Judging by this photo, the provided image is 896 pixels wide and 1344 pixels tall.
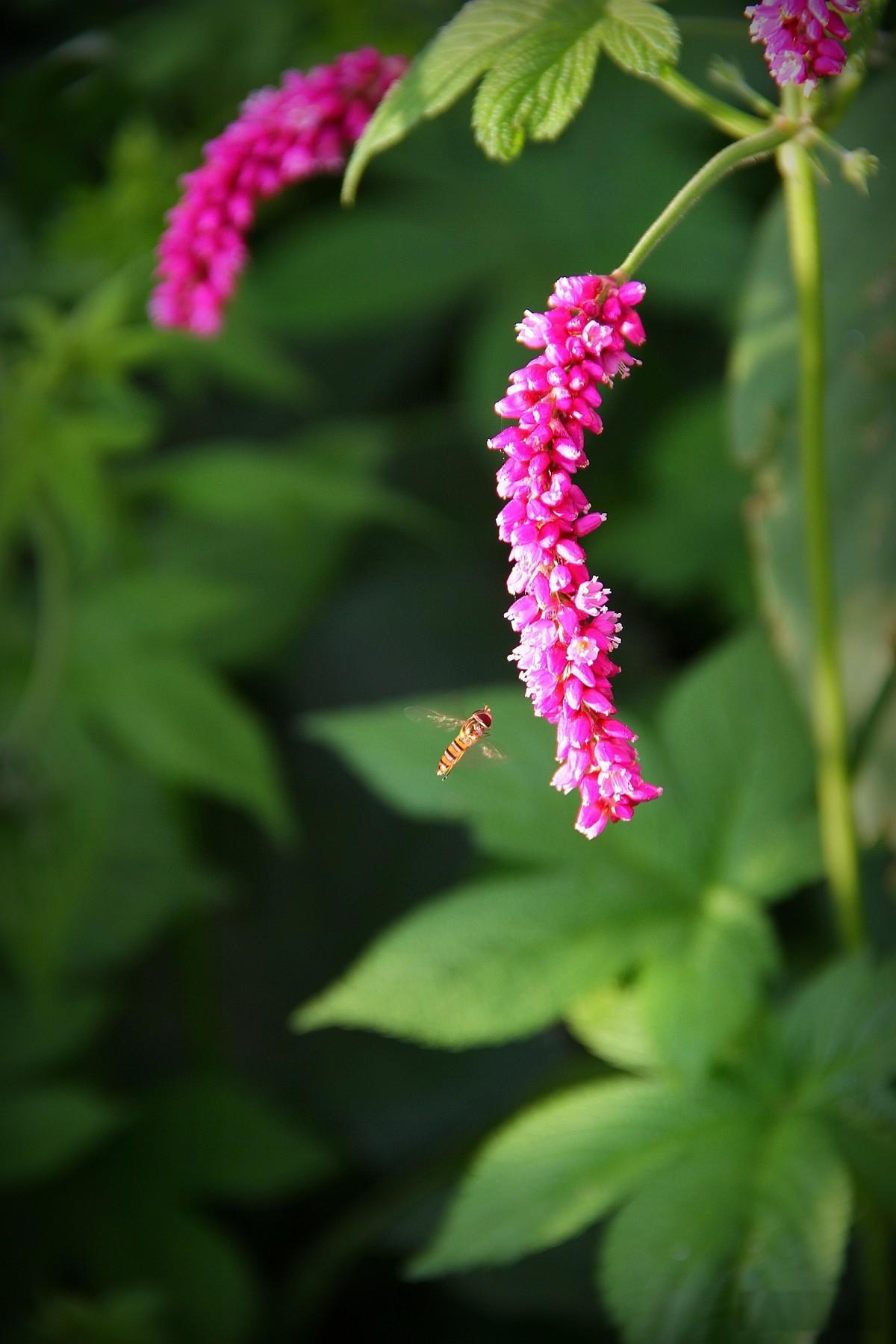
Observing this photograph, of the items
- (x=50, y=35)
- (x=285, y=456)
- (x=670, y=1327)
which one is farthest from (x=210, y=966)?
(x=50, y=35)

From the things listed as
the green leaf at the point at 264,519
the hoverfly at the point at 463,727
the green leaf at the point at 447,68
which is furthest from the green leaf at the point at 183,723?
the green leaf at the point at 447,68

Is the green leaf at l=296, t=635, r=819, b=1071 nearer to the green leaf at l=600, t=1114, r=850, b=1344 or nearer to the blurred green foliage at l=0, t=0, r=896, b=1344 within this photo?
the blurred green foliage at l=0, t=0, r=896, b=1344

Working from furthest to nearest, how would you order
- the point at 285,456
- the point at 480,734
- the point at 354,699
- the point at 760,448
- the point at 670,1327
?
the point at 354,699
the point at 285,456
the point at 760,448
the point at 480,734
the point at 670,1327

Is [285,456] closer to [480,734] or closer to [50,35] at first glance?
[480,734]

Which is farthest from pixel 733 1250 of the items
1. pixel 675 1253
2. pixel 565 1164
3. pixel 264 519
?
pixel 264 519

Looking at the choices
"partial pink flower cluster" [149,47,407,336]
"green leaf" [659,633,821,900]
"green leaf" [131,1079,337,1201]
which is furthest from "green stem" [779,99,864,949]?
"green leaf" [131,1079,337,1201]

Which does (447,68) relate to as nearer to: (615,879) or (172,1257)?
(615,879)

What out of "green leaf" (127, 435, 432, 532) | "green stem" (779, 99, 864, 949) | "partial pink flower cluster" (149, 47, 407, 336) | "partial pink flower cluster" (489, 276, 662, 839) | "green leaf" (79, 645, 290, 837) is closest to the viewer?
"partial pink flower cluster" (489, 276, 662, 839)
